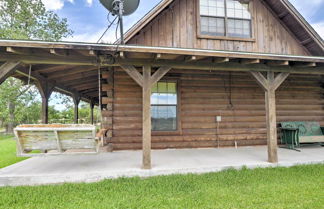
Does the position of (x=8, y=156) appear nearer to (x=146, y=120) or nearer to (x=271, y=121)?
(x=146, y=120)

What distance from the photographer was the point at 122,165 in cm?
400

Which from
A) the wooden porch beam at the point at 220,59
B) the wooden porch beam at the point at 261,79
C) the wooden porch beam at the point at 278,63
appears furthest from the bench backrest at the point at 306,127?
the wooden porch beam at the point at 220,59

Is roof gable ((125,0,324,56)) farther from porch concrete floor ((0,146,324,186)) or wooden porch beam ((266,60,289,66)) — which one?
porch concrete floor ((0,146,324,186))

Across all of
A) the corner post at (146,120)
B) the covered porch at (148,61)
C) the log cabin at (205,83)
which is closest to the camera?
the covered porch at (148,61)

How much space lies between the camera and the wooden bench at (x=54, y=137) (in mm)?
3303

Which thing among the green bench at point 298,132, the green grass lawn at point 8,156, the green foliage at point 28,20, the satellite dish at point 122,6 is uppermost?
the green foliage at point 28,20

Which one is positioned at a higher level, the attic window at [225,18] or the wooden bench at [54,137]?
the attic window at [225,18]

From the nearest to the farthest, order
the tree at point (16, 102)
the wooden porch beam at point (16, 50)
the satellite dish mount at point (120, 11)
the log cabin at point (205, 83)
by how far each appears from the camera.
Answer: the wooden porch beam at point (16, 50) < the satellite dish mount at point (120, 11) < the log cabin at point (205, 83) < the tree at point (16, 102)

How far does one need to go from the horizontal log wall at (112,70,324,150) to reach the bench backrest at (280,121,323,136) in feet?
0.95

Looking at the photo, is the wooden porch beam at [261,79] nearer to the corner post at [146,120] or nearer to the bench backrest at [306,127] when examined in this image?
the corner post at [146,120]

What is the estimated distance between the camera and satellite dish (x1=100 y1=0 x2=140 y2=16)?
455 centimetres

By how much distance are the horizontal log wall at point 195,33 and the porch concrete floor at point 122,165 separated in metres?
3.26

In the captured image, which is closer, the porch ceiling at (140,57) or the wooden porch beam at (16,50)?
the wooden porch beam at (16,50)

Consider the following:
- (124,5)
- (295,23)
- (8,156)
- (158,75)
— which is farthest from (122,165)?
(295,23)
